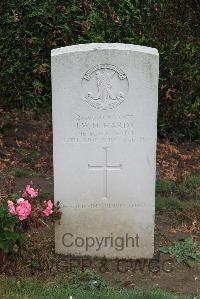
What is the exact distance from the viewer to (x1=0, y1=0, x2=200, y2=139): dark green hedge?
323 inches

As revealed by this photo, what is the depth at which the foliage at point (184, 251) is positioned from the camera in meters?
5.40

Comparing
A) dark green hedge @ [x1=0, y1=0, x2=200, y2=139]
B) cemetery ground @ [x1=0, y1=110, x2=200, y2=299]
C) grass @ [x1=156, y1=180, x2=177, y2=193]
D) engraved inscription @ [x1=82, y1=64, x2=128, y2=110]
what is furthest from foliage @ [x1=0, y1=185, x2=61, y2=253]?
dark green hedge @ [x1=0, y1=0, x2=200, y2=139]

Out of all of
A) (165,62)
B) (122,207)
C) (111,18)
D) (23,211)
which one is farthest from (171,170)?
(23,211)

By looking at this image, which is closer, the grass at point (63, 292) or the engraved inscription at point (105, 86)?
the grass at point (63, 292)

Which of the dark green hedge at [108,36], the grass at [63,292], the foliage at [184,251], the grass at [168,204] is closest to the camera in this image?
the grass at [63,292]

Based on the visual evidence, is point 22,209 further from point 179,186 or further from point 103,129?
point 179,186

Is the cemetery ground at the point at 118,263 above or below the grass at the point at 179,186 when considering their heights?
below

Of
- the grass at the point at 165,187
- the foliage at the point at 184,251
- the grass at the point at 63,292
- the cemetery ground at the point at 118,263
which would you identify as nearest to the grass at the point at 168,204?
the cemetery ground at the point at 118,263

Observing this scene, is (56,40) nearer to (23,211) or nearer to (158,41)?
(158,41)

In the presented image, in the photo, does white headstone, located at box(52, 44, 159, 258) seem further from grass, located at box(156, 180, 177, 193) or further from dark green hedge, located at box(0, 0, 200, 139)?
dark green hedge, located at box(0, 0, 200, 139)

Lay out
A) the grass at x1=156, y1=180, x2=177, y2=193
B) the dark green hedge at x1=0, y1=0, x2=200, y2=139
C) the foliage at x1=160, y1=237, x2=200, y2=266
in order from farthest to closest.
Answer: the dark green hedge at x1=0, y1=0, x2=200, y2=139 → the grass at x1=156, y1=180, x2=177, y2=193 → the foliage at x1=160, y1=237, x2=200, y2=266

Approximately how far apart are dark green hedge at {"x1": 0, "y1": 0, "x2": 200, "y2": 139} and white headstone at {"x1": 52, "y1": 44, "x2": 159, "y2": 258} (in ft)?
10.5

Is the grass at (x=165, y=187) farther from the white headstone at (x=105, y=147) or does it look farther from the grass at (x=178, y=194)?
the white headstone at (x=105, y=147)

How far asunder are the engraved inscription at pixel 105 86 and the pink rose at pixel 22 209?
2.88 ft
